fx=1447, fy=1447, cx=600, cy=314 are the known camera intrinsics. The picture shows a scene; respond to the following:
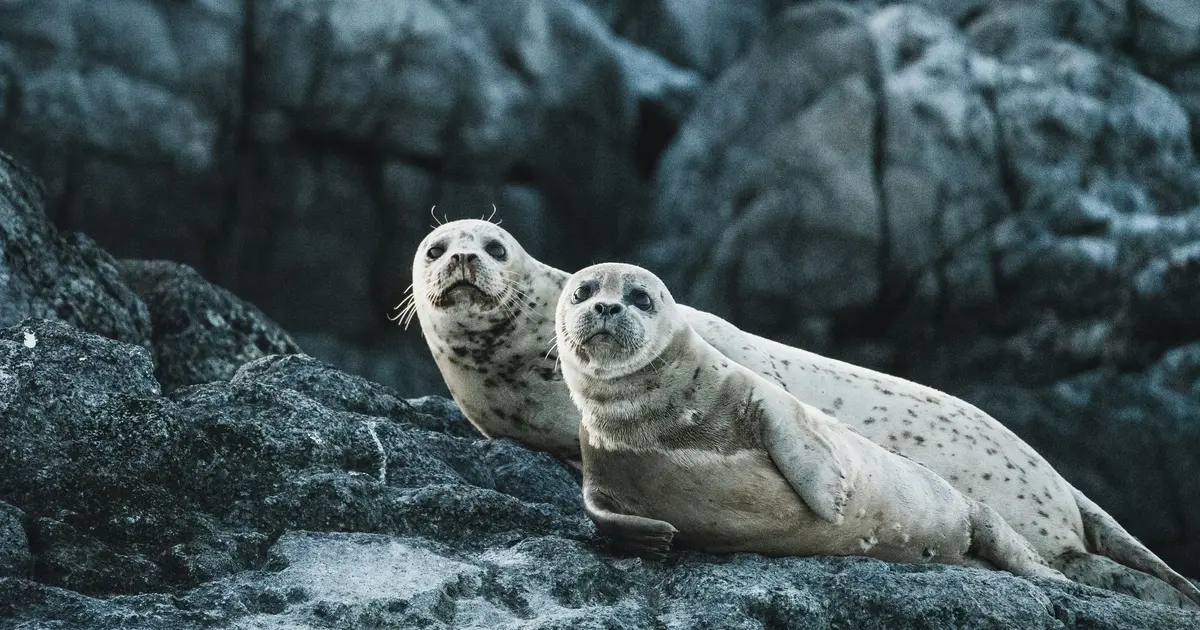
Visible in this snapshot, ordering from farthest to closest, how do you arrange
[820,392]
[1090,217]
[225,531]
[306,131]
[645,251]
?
[645,251] < [306,131] < [1090,217] < [820,392] < [225,531]

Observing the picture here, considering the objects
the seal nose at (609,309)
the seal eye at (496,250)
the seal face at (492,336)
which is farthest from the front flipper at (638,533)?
the seal eye at (496,250)

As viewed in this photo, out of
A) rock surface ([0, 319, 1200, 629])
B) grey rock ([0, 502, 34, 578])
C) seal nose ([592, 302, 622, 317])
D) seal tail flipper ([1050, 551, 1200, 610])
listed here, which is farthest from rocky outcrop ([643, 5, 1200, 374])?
grey rock ([0, 502, 34, 578])

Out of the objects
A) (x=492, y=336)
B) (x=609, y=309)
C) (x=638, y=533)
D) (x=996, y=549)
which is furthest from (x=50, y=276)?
(x=996, y=549)

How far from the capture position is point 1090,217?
650 inches

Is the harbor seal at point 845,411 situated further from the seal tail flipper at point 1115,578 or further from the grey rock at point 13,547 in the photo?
the grey rock at point 13,547

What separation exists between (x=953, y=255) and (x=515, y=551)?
43.3ft

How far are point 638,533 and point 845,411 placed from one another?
1929mm

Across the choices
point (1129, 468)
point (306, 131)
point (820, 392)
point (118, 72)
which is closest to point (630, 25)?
point (306, 131)

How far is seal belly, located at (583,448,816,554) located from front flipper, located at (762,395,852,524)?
0.05 meters

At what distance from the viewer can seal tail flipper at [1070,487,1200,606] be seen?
19.3ft

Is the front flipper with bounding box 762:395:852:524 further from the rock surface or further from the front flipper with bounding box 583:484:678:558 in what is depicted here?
the front flipper with bounding box 583:484:678:558

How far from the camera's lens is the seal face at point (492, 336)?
6.81 meters

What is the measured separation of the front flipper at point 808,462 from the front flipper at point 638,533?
1.46 ft

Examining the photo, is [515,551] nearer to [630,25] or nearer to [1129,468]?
[1129,468]
